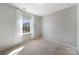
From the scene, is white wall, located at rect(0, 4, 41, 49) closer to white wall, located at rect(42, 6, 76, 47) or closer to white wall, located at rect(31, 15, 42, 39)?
white wall, located at rect(31, 15, 42, 39)

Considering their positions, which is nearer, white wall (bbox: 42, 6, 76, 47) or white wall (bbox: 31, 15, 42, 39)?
white wall (bbox: 31, 15, 42, 39)

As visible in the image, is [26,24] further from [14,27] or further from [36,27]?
[14,27]

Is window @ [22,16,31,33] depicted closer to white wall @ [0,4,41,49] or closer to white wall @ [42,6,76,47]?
white wall @ [0,4,41,49]

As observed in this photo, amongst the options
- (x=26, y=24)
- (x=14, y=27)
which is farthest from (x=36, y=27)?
(x=14, y=27)

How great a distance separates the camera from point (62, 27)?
2.16 metres

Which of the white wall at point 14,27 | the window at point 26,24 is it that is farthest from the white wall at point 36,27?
the window at point 26,24

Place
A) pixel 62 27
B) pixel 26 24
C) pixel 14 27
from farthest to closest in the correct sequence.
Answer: pixel 62 27 → pixel 14 27 → pixel 26 24

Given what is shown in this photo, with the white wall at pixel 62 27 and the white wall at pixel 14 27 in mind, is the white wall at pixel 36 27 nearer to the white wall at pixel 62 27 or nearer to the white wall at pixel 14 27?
the white wall at pixel 14 27

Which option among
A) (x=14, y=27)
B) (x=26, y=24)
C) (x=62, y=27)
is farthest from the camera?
(x=62, y=27)

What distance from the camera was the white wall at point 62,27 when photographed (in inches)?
78.2

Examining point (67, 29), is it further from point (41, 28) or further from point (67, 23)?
point (41, 28)

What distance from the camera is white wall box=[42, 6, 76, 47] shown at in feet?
6.52

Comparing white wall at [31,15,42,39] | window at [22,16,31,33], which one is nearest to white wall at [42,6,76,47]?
white wall at [31,15,42,39]

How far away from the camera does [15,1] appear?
1197 millimetres
